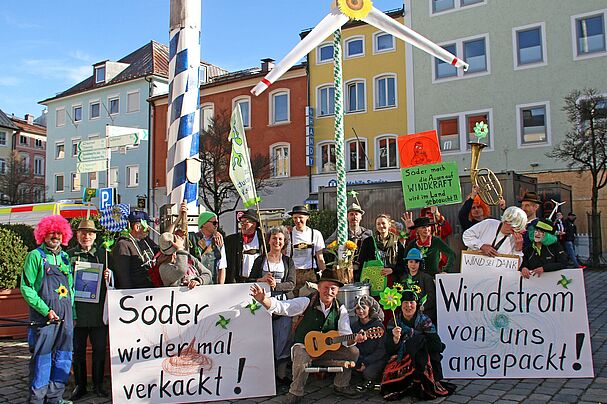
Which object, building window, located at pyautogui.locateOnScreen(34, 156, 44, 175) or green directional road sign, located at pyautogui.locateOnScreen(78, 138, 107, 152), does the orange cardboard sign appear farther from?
building window, located at pyautogui.locateOnScreen(34, 156, 44, 175)

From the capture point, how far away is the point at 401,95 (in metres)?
26.0

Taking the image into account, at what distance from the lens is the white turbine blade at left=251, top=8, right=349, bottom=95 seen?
23.5ft

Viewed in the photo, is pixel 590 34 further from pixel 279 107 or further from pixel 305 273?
pixel 305 273

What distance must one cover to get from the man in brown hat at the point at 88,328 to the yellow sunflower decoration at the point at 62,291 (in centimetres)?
41

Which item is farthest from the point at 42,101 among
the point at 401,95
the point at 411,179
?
the point at 411,179

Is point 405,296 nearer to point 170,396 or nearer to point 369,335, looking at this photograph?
point 369,335

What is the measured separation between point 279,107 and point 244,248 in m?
24.6

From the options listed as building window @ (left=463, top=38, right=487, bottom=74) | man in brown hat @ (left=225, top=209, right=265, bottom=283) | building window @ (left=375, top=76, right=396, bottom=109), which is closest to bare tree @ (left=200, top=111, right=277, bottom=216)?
building window @ (left=375, top=76, right=396, bottom=109)

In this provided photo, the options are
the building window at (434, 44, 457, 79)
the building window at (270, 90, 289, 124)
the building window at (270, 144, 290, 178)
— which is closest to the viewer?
the building window at (434, 44, 457, 79)

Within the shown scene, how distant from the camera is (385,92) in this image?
26.7m

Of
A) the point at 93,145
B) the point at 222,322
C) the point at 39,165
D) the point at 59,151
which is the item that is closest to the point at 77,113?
the point at 59,151

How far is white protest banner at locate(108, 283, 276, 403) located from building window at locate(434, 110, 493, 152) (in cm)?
2057

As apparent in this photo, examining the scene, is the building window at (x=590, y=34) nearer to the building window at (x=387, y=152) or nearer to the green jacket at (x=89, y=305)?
the building window at (x=387, y=152)

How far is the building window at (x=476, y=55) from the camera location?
24167 mm
